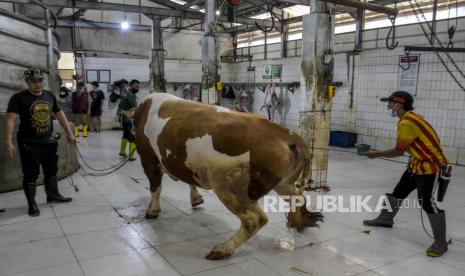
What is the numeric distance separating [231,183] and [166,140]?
91 centimetres

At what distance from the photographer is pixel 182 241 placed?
3.44 meters

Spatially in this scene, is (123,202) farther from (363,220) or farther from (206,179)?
(363,220)

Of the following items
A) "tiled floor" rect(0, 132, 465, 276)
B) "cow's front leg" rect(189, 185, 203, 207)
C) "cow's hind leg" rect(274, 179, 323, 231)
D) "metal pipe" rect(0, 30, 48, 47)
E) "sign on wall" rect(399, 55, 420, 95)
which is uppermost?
"metal pipe" rect(0, 30, 48, 47)

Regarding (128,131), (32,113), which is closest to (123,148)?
(128,131)

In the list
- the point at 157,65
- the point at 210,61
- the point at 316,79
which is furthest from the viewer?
the point at 157,65

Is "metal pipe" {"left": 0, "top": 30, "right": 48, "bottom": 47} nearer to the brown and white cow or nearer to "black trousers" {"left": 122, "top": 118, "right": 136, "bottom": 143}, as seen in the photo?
"black trousers" {"left": 122, "top": 118, "right": 136, "bottom": 143}

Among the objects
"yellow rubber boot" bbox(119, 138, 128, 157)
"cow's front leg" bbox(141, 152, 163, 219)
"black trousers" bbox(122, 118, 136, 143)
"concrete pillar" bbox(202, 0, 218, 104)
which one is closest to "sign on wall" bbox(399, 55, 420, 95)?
"concrete pillar" bbox(202, 0, 218, 104)

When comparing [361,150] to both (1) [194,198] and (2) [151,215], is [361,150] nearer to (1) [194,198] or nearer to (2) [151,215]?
(1) [194,198]

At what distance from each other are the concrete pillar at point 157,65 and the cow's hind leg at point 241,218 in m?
8.81

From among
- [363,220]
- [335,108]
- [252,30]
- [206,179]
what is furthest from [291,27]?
[206,179]

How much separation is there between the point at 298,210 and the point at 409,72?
20.0ft

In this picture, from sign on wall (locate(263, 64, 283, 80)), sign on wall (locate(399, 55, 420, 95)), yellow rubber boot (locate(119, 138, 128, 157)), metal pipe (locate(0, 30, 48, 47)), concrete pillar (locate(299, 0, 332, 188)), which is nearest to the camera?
concrete pillar (locate(299, 0, 332, 188))

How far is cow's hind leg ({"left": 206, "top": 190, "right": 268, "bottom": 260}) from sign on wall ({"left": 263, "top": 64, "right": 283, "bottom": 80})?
951cm

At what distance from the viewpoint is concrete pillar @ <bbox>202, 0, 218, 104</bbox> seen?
7.95 m
